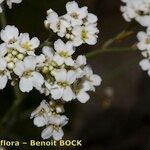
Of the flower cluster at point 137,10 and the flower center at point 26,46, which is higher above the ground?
the flower cluster at point 137,10


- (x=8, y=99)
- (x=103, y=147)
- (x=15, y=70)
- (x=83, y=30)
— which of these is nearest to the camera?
(x=15, y=70)

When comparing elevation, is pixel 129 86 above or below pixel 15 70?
above

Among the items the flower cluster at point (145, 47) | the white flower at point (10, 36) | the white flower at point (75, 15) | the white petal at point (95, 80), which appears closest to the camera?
the white flower at point (10, 36)

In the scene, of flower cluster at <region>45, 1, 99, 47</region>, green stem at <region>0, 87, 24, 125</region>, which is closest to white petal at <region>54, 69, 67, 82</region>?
flower cluster at <region>45, 1, 99, 47</region>

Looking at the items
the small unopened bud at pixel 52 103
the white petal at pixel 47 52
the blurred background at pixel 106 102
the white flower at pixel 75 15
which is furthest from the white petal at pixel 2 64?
the blurred background at pixel 106 102

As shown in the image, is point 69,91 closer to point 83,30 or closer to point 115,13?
point 83,30

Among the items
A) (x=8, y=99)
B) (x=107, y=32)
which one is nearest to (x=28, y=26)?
(x=8, y=99)

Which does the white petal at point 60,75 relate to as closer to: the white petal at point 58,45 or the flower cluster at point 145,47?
the white petal at point 58,45
